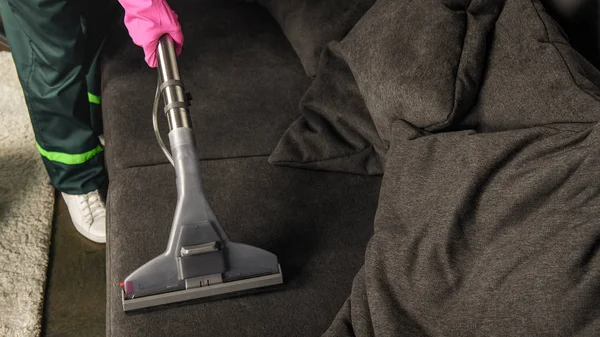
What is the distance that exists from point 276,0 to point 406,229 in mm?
1008

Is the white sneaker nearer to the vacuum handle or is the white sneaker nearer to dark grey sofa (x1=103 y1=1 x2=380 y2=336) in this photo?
dark grey sofa (x1=103 y1=1 x2=380 y2=336)

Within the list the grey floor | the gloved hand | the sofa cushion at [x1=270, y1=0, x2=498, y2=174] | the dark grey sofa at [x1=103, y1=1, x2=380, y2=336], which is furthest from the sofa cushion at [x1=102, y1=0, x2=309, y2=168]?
the grey floor

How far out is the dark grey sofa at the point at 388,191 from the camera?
3.12ft

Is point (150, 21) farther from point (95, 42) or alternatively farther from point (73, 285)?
point (73, 285)

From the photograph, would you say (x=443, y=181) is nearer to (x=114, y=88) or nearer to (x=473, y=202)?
(x=473, y=202)

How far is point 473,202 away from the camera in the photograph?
1.07m

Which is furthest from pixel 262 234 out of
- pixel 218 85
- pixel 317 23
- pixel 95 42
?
pixel 95 42

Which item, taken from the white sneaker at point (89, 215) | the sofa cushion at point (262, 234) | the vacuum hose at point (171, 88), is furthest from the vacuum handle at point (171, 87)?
the white sneaker at point (89, 215)

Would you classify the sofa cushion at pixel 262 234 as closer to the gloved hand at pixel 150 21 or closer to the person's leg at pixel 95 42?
the gloved hand at pixel 150 21

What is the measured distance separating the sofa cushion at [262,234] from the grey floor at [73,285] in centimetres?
47

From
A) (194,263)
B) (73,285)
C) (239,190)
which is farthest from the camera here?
(73,285)

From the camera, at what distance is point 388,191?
1.22 m

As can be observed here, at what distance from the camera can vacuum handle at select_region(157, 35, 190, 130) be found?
1.29 meters

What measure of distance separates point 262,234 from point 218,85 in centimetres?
54
